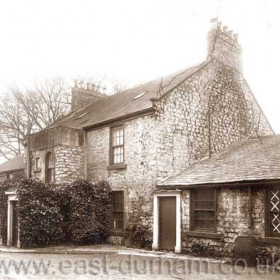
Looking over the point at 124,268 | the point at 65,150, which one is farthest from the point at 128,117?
the point at 124,268

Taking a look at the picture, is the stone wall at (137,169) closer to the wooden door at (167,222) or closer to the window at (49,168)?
the wooden door at (167,222)

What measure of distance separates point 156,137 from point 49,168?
7.23m

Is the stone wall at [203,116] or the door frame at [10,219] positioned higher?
the stone wall at [203,116]

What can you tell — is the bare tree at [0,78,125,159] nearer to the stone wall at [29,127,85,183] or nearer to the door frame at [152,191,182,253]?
the stone wall at [29,127,85,183]

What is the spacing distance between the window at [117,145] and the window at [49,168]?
373 cm

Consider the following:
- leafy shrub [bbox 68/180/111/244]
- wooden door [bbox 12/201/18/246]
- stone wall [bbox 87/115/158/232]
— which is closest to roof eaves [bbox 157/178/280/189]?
stone wall [bbox 87/115/158/232]

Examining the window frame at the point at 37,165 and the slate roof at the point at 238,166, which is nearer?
the slate roof at the point at 238,166

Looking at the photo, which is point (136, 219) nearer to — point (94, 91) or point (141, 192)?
point (141, 192)

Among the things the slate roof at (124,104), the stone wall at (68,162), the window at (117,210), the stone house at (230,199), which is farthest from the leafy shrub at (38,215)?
the stone house at (230,199)

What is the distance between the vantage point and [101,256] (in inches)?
571

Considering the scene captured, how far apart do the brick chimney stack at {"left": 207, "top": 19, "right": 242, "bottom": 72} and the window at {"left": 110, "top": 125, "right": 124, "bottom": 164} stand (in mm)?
5937

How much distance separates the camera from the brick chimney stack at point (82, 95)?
92.8 feet

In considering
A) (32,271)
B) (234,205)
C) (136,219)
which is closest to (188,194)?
(234,205)

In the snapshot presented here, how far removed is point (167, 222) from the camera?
16.1 m
